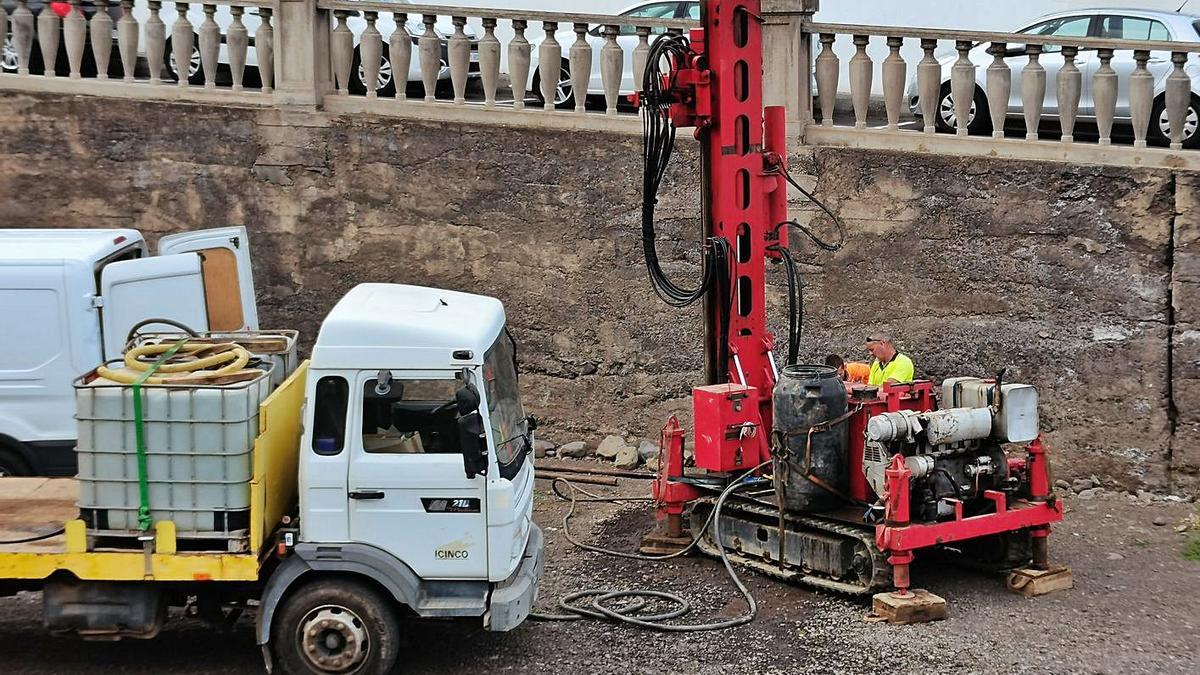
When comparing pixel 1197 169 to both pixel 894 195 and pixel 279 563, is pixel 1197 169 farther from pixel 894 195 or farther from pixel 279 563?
pixel 279 563

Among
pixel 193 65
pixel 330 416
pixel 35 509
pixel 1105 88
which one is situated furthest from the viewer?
pixel 193 65

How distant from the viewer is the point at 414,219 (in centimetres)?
1309

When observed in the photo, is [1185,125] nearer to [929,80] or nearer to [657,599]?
[929,80]

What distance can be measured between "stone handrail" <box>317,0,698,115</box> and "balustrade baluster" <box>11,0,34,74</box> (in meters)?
3.07

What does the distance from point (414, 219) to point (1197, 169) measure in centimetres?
705

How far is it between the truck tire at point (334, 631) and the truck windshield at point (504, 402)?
112 centimetres

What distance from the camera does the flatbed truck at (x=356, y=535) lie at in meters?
7.45

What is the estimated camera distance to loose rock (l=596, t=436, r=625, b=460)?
42.0 feet

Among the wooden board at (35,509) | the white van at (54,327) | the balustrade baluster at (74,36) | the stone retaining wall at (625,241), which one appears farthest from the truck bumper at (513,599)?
the balustrade baluster at (74,36)

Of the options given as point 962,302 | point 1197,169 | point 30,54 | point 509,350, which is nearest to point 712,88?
point 509,350

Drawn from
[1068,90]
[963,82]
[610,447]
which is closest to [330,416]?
[610,447]

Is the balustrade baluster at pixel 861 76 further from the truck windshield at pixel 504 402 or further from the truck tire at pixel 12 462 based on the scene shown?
the truck tire at pixel 12 462

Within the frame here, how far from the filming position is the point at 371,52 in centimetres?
1296

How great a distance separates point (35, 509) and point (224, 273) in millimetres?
3754
